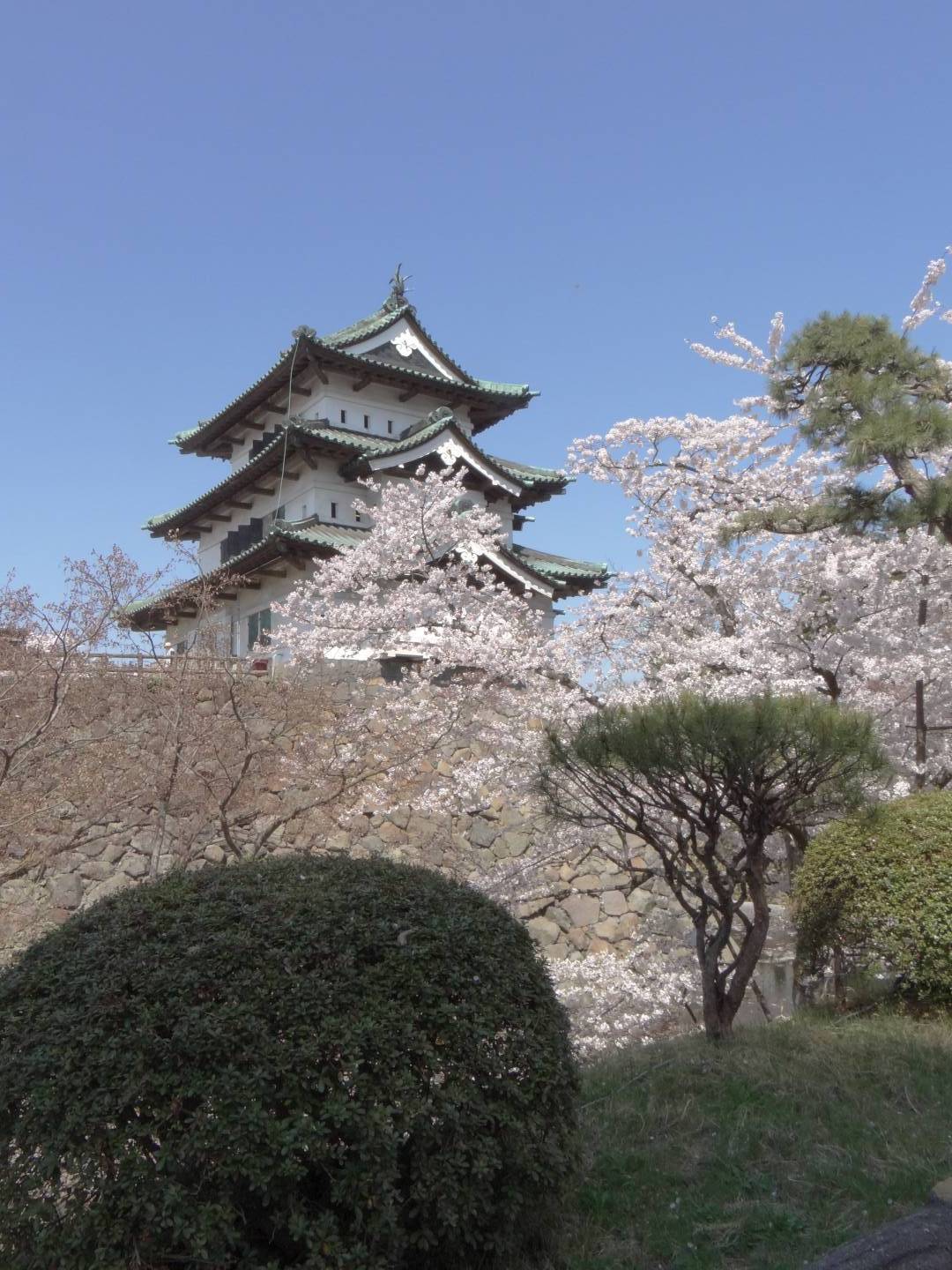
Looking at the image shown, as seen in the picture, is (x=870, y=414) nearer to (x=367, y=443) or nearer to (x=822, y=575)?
(x=822, y=575)

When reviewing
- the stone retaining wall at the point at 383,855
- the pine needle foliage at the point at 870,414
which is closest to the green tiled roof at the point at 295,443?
the stone retaining wall at the point at 383,855

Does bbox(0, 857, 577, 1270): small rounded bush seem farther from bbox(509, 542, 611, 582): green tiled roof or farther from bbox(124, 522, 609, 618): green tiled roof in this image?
bbox(509, 542, 611, 582): green tiled roof

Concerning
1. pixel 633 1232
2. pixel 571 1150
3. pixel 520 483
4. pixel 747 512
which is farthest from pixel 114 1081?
pixel 520 483

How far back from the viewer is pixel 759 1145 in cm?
407

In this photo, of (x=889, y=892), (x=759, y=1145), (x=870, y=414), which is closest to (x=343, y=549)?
(x=870, y=414)

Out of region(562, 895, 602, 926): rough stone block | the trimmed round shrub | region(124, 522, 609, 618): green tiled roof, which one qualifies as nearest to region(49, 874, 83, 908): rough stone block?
region(124, 522, 609, 618): green tiled roof

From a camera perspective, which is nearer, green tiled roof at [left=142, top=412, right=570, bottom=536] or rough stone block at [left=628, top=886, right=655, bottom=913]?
rough stone block at [left=628, top=886, right=655, bottom=913]

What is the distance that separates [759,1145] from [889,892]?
90.5 inches

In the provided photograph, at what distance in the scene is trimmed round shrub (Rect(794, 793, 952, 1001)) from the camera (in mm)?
5730

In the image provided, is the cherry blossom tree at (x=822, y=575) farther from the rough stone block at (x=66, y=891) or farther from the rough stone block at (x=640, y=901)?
the rough stone block at (x=66, y=891)

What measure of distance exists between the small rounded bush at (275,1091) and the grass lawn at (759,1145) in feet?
2.02

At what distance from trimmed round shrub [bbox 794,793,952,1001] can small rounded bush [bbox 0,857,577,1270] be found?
3385mm

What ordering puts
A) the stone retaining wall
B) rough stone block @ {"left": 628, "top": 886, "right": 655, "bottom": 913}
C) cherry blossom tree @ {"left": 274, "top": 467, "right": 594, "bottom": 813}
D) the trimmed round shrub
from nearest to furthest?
the trimmed round shrub < cherry blossom tree @ {"left": 274, "top": 467, "right": 594, "bottom": 813} < the stone retaining wall < rough stone block @ {"left": 628, "top": 886, "right": 655, "bottom": 913}

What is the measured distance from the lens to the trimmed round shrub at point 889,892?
18.8ft
